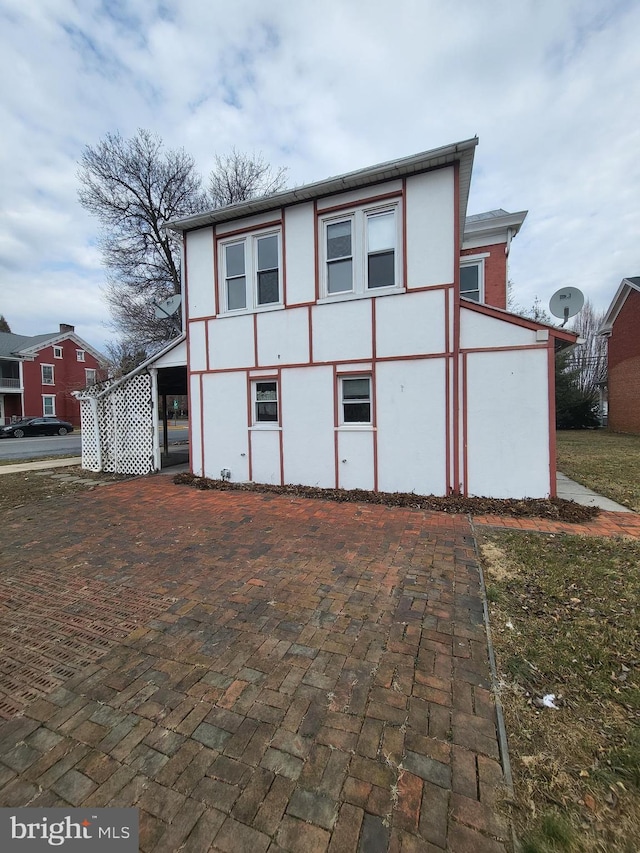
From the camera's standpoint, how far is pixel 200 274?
8.70 metres

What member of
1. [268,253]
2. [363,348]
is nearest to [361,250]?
[363,348]

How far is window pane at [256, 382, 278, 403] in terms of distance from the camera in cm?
823

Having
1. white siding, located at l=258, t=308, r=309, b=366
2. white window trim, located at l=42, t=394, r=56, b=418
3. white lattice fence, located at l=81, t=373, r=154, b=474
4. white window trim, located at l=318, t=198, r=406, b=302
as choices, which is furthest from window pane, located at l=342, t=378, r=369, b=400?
white window trim, located at l=42, t=394, r=56, b=418

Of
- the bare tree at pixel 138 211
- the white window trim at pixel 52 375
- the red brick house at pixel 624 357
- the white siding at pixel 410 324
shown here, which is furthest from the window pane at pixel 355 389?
the white window trim at pixel 52 375

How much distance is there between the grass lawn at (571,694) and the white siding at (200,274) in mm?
7693

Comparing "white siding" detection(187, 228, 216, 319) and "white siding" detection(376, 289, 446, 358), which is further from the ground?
"white siding" detection(187, 228, 216, 319)

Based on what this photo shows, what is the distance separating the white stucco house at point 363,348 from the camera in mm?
6477

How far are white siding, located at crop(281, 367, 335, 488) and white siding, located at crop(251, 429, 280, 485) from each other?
0.76ft

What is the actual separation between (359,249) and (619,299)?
2145cm

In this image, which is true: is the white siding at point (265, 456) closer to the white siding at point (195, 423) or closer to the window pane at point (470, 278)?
the white siding at point (195, 423)

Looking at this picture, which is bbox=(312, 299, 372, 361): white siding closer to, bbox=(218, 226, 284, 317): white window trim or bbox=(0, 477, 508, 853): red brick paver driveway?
bbox=(218, 226, 284, 317): white window trim

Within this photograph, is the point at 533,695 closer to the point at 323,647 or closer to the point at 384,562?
the point at 323,647

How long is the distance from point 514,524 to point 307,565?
3.32m

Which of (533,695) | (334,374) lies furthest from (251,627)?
(334,374)
